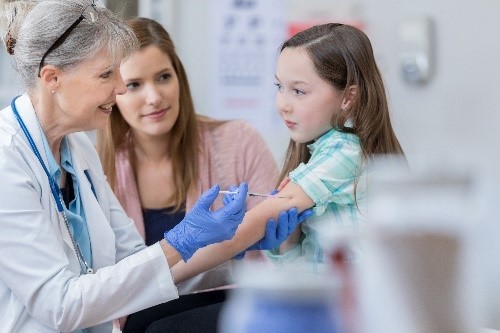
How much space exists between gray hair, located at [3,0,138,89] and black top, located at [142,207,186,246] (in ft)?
1.81

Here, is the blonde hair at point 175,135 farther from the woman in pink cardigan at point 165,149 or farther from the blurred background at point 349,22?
the blurred background at point 349,22

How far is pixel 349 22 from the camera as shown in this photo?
2.94 metres

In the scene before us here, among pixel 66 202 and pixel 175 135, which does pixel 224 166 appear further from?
pixel 66 202

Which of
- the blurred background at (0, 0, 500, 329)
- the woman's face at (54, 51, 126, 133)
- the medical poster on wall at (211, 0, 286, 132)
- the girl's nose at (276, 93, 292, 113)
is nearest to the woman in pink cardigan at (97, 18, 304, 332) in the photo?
the blurred background at (0, 0, 500, 329)

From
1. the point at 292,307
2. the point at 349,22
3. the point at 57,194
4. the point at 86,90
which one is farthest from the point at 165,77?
the point at 292,307

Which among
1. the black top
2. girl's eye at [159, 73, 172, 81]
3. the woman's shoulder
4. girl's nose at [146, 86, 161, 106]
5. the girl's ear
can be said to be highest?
the girl's ear

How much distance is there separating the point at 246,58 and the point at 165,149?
1.13 m

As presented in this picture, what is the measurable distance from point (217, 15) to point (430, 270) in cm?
275

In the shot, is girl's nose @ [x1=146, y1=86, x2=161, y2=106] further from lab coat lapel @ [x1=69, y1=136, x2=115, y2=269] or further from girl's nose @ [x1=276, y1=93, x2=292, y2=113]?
girl's nose @ [x1=276, y1=93, x2=292, y2=113]

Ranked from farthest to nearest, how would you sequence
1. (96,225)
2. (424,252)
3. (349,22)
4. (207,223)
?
1. (349,22)
2. (96,225)
3. (207,223)
4. (424,252)

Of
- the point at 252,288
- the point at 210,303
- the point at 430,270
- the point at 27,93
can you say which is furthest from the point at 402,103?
the point at 430,270

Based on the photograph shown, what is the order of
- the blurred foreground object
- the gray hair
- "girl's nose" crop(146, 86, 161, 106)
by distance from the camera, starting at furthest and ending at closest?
1. "girl's nose" crop(146, 86, 161, 106)
2. the gray hair
3. the blurred foreground object

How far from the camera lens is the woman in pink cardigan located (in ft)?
6.95

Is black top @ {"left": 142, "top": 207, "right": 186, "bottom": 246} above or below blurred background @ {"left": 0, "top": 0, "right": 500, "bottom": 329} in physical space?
below
